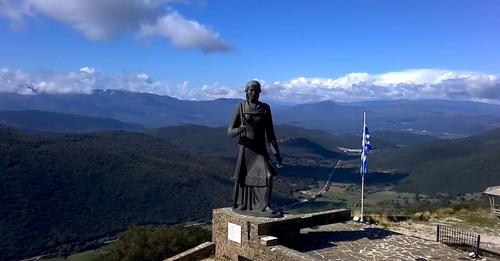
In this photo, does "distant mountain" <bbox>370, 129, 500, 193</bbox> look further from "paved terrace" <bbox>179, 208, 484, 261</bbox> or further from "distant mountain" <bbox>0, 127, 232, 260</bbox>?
"paved terrace" <bbox>179, 208, 484, 261</bbox>

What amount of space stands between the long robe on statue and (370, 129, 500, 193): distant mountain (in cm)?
9538

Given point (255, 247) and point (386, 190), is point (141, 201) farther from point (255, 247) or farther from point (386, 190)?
point (255, 247)

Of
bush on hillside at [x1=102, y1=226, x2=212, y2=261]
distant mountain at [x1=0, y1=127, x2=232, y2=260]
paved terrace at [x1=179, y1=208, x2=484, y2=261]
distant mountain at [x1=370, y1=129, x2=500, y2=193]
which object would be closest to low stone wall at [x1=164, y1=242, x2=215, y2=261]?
paved terrace at [x1=179, y1=208, x2=484, y2=261]

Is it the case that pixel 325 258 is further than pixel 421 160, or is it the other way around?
pixel 421 160

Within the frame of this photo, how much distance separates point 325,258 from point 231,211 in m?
2.88

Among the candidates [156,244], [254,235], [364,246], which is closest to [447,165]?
[156,244]

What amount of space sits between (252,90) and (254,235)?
3713 mm

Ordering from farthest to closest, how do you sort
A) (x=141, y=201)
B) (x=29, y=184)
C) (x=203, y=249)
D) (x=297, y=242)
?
(x=141, y=201) → (x=29, y=184) → (x=203, y=249) → (x=297, y=242)

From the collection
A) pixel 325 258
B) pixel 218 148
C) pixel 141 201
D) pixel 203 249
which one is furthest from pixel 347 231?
pixel 218 148

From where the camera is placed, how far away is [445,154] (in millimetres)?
153250

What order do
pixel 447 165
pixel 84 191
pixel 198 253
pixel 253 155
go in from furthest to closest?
pixel 447 165 → pixel 84 191 → pixel 198 253 → pixel 253 155

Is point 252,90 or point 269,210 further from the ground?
point 252,90

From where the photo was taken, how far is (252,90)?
Answer: 12.7 m

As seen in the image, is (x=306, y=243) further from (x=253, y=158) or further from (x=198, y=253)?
(x=198, y=253)
